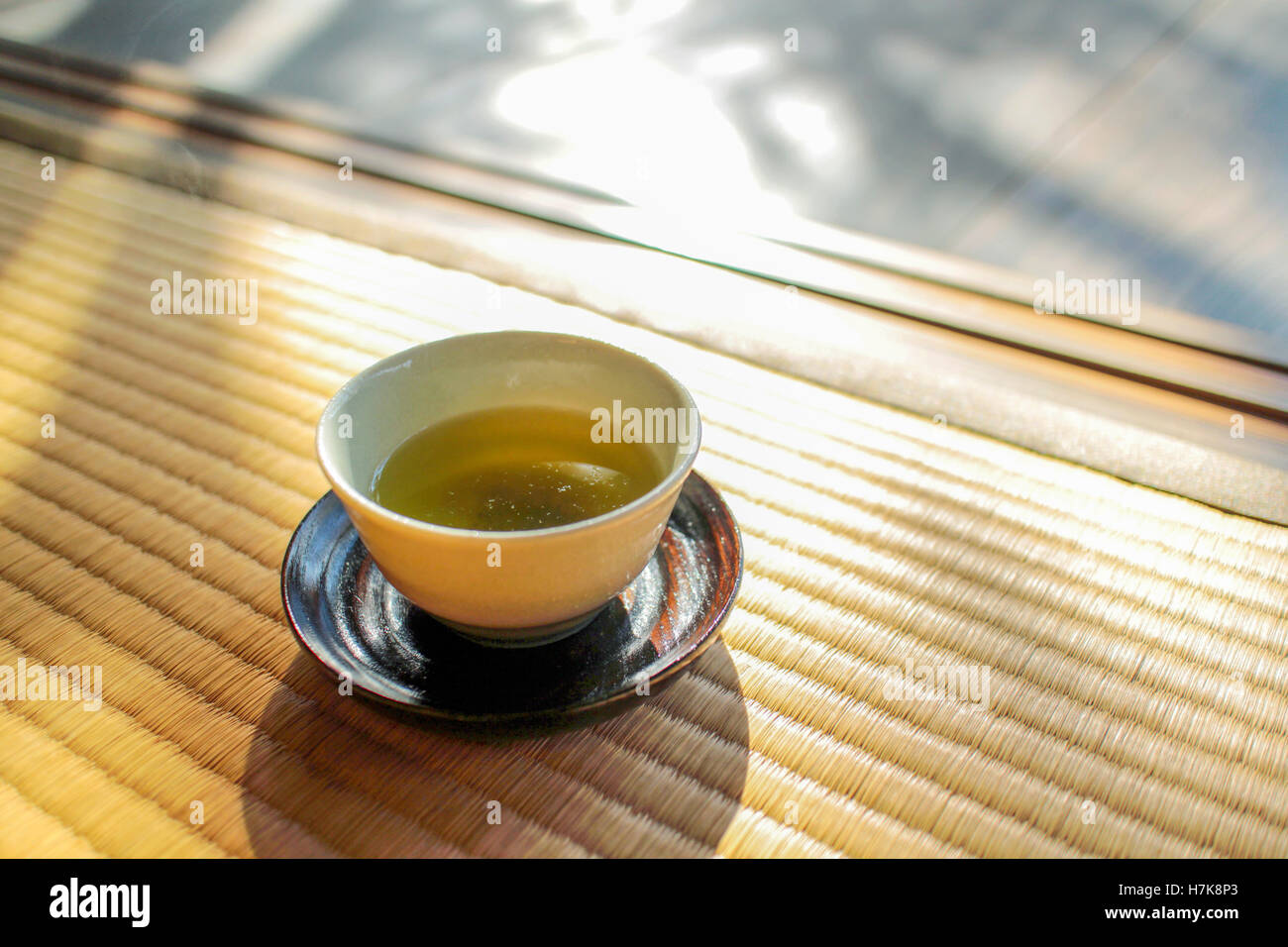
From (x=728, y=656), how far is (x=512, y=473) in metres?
0.16

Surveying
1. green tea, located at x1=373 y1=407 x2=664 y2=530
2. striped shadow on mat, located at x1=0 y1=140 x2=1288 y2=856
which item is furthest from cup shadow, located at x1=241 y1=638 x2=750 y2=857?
green tea, located at x1=373 y1=407 x2=664 y2=530

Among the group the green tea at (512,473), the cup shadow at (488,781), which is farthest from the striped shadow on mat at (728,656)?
the green tea at (512,473)

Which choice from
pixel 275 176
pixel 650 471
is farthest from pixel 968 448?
pixel 275 176

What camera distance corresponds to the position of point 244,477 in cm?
68

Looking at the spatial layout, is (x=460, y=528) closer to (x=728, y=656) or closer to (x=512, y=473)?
(x=512, y=473)

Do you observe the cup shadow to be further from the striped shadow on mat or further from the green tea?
the green tea

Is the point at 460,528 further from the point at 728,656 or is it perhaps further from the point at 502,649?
the point at 728,656

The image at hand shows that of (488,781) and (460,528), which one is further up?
(460,528)

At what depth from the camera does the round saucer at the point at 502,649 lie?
46 cm

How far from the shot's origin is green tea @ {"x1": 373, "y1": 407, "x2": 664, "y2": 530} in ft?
1.68

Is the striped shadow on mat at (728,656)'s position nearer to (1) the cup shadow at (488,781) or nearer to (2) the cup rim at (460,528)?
(1) the cup shadow at (488,781)

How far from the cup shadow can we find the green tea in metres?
0.10

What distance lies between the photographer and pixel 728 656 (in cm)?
56

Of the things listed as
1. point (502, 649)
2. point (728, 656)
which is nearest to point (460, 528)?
point (502, 649)
